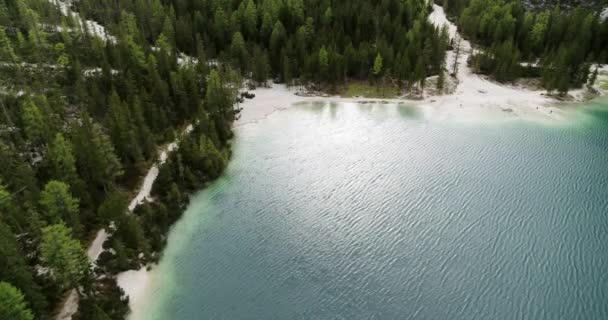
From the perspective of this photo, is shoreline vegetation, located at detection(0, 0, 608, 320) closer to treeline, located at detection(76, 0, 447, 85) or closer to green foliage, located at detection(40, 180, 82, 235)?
green foliage, located at detection(40, 180, 82, 235)

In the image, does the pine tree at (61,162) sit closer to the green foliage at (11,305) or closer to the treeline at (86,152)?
the treeline at (86,152)

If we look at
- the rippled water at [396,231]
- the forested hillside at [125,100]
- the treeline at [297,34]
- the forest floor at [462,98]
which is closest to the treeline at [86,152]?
the forested hillside at [125,100]

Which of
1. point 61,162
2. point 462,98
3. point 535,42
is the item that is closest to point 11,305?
point 61,162

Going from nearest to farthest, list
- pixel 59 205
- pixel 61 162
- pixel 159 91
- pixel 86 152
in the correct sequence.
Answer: pixel 59 205 < pixel 61 162 < pixel 86 152 < pixel 159 91

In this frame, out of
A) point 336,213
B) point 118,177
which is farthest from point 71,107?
point 336,213

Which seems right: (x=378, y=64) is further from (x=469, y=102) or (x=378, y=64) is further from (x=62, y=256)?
(x=62, y=256)

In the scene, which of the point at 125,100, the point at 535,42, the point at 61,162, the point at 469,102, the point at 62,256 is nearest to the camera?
the point at 62,256
